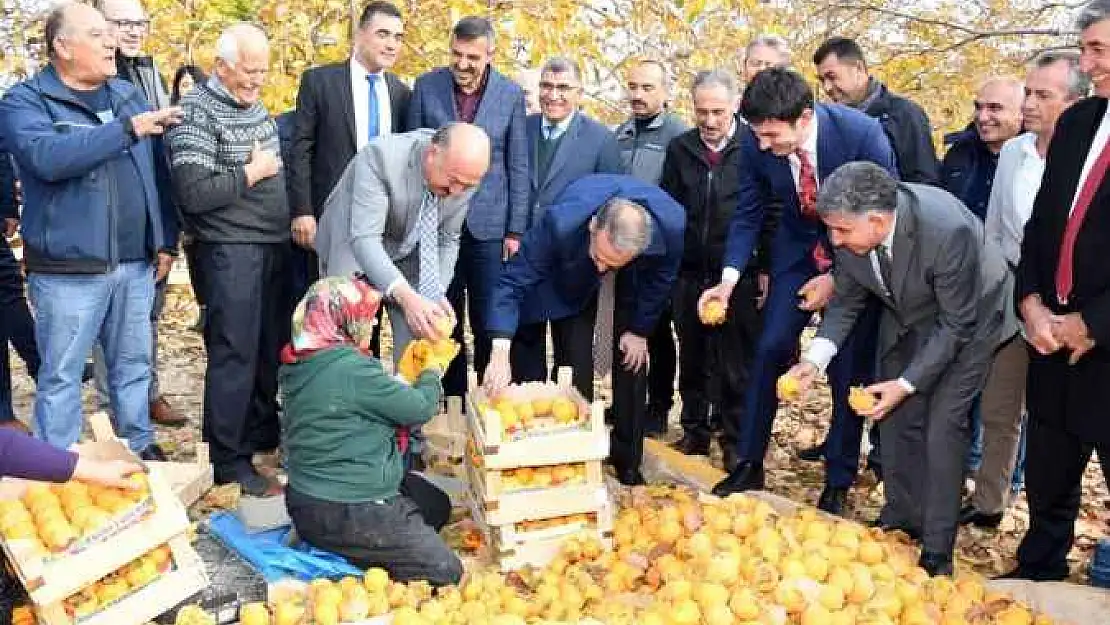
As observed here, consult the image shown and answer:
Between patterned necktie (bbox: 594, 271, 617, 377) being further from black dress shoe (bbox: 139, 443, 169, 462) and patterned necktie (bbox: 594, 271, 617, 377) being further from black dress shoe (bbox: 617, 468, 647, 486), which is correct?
black dress shoe (bbox: 139, 443, 169, 462)

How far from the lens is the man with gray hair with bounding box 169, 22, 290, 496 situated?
3.98 metres

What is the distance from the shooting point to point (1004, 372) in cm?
405

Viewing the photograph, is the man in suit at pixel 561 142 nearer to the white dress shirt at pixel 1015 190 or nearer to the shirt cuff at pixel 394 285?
the shirt cuff at pixel 394 285

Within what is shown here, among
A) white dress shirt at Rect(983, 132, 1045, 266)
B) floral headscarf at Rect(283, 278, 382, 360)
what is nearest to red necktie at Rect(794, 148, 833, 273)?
white dress shirt at Rect(983, 132, 1045, 266)

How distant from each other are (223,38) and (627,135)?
2341mm

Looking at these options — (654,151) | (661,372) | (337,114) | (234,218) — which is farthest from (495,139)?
(661,372)

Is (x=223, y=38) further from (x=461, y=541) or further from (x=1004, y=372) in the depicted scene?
(x=1004, y=372)

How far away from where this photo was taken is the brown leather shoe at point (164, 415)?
5.39 m

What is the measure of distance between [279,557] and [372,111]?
7.61 ft

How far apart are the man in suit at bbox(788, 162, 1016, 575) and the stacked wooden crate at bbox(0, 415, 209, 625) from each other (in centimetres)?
232

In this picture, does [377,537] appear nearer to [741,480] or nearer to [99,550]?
[99,550]

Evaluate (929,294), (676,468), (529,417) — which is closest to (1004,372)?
(929,294)

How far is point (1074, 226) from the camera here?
3092 mm

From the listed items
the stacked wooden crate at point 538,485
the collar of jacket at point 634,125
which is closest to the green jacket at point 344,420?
the stacked wooden crate at point 538,485
